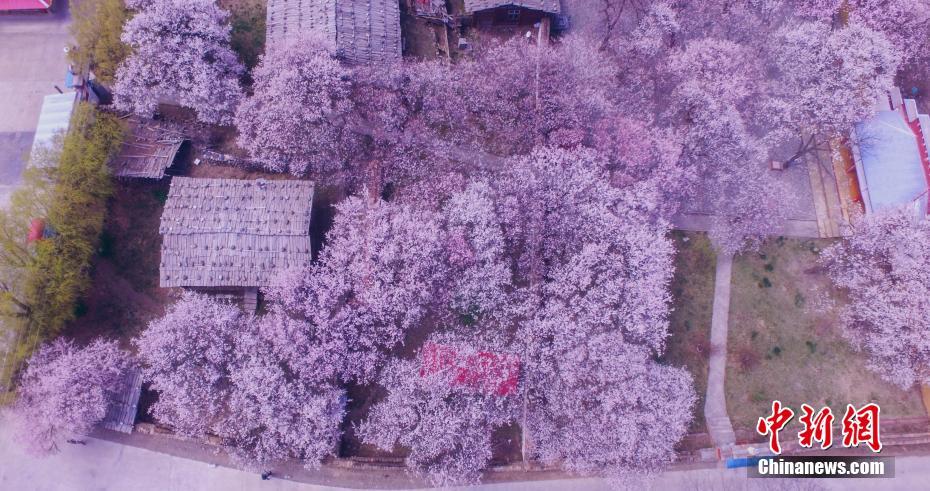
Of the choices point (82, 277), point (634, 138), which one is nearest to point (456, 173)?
point (634, 138)

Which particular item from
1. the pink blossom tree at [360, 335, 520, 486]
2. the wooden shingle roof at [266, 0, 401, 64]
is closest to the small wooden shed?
the wooden shingle roof at [266, 0, 401, 64]

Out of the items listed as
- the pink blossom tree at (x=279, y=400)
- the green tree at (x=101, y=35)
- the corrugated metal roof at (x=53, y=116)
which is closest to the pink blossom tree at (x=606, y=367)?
the pink blossom tree at (x=279, y=400)

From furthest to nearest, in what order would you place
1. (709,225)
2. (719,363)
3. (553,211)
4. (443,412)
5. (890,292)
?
(709,225)
(719,363)
(553,211)
(890,292)
(443,412)

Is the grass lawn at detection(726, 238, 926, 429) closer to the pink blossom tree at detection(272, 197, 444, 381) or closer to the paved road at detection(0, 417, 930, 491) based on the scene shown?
the paved road at detection(0, 417, 930, 491)

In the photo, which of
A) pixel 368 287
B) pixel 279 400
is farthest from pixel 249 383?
pixel 368 287

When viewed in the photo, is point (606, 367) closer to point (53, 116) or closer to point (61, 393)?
point (61, 393)

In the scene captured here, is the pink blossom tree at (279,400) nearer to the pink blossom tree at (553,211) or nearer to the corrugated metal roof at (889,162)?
the pink blossom tree at (553,211)
